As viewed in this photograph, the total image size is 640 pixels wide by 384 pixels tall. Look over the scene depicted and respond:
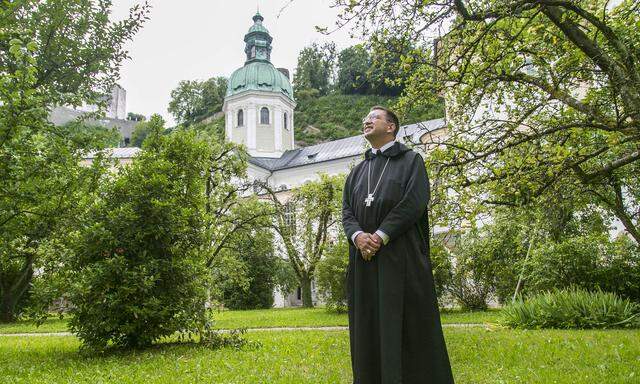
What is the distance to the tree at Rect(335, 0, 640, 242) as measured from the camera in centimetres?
612

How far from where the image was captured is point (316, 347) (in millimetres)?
8711

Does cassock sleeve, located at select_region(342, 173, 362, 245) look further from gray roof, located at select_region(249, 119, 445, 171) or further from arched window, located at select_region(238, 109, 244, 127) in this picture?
arched window, located at select_region(238, 109, 244, 127)

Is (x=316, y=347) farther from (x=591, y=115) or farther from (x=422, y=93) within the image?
(x=591, y=115)

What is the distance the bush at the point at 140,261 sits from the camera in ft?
26.5

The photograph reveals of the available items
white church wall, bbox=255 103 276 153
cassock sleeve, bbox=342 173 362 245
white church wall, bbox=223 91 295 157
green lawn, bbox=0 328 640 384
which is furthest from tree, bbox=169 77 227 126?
cassock sleeve, bbox=342 173 362 245

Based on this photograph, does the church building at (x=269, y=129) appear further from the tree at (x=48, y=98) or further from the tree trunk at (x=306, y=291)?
the tree at (x=48, y=98)

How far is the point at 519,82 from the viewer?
7.60 meters

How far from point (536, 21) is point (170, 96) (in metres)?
79.4

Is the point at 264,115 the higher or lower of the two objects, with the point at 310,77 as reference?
lower

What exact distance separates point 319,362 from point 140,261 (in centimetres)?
341

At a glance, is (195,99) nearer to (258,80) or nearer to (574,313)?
(258,80)

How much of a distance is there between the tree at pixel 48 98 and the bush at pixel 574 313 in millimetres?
8736

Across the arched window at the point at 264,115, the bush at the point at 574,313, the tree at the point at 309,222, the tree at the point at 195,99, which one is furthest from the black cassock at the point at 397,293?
the tree at the point at 195,99

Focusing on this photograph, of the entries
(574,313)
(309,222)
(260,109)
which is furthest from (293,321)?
(260,109)
